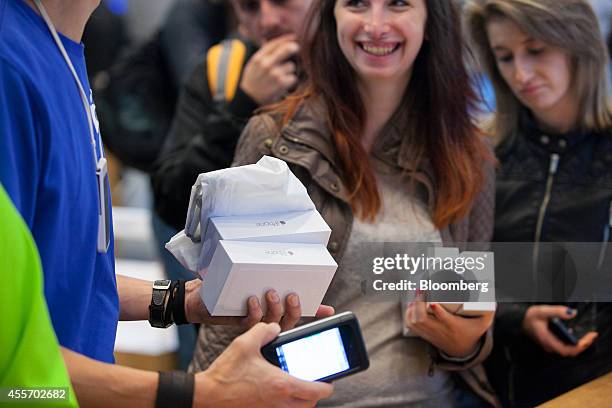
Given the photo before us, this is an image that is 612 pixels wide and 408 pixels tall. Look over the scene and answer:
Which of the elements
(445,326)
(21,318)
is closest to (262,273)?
(21,318)

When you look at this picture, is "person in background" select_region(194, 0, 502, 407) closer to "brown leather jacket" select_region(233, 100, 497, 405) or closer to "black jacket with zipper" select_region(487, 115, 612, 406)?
"brown leather jacket" select_region(233, 100, 497, 405)

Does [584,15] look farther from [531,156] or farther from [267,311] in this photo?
[267,311]

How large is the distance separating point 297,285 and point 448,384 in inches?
29.3

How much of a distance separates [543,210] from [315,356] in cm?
115

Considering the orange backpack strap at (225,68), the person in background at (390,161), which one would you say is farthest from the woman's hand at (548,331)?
the orange backpack strap at (225,68)

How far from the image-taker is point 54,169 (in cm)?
118

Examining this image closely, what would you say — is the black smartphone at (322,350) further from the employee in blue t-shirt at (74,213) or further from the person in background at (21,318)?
the person in background at (21,318)

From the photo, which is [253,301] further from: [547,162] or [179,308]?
[547,162]

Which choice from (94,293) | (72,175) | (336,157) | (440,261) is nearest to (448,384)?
(440,261)

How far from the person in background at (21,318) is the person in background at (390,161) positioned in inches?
35.7

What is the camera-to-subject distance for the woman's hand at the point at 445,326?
1878 mm

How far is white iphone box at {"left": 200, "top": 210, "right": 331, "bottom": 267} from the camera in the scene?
4.57 ft

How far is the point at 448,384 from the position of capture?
2.02 metres

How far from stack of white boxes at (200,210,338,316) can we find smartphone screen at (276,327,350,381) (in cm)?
9
